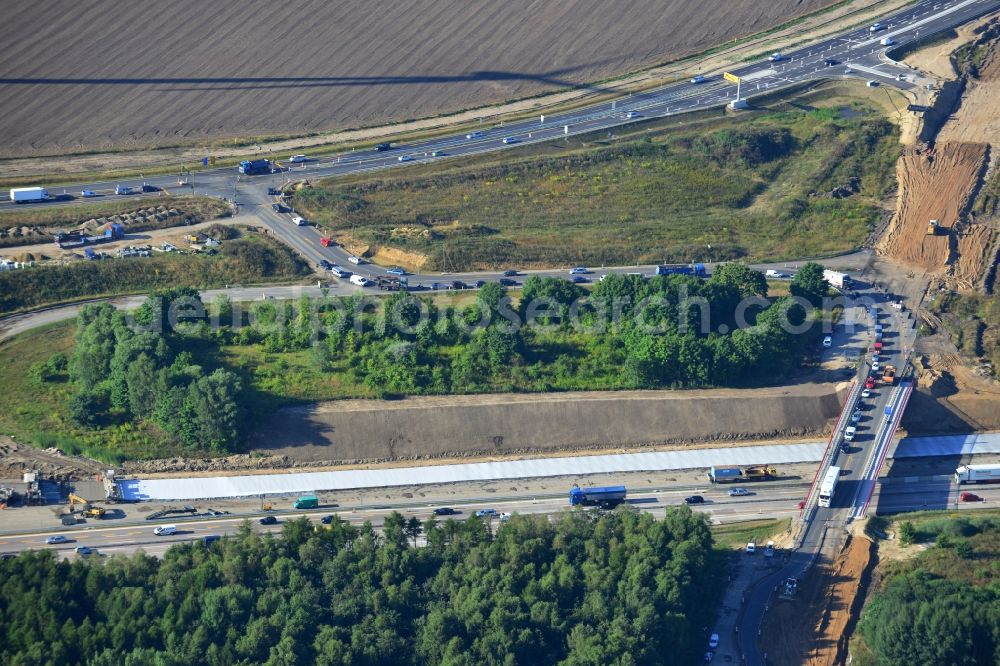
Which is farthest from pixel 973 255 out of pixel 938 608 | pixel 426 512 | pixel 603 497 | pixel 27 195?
pixel 27 195

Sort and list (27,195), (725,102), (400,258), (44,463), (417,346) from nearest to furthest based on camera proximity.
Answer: (44,463), (417,346), (400,258), (27,195), (725,102)

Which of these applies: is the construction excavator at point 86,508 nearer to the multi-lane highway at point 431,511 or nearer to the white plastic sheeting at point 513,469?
the multi-lane highway at point 431,511

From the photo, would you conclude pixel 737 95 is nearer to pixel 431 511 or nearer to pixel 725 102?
pixel 725 102

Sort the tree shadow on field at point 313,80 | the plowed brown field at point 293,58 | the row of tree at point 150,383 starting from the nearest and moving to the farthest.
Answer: the row of tree at point 150,383
the plowed brown field at point 293,58
the tree shadow on field at point 313,80

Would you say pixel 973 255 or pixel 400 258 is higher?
pixel 400 258

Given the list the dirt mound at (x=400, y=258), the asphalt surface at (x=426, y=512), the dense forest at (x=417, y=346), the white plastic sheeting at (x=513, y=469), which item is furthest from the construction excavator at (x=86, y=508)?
the dirt mound at (x=400, y=258)

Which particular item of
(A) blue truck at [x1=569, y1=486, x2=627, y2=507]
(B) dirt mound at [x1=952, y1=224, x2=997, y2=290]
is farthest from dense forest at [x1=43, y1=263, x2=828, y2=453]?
(B) dirt mound at [x1=952, y1=224, x2=997, y2=290]

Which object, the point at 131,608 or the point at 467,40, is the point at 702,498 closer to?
the point at 131,608
